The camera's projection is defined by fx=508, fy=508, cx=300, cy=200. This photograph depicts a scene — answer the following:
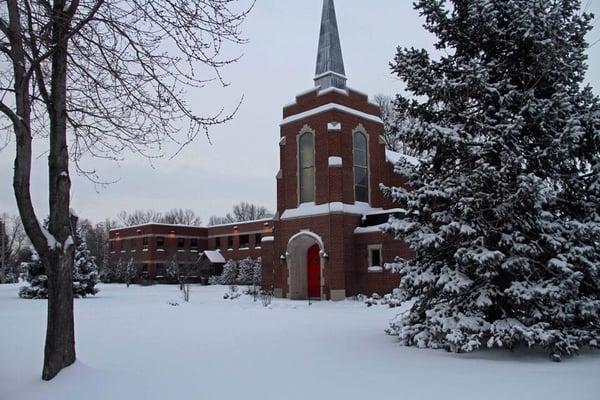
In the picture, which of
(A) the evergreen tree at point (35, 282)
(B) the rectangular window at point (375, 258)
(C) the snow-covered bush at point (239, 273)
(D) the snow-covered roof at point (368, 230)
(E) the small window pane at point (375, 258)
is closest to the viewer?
(D) the snow-covered roof at point (368, 230)

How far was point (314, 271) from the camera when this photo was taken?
2527 centimetres

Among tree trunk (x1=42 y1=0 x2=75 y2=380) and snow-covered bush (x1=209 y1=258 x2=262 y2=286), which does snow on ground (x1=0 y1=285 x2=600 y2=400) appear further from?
snow-covered bush (x1=209 y1=258 x2=262 y2=286)

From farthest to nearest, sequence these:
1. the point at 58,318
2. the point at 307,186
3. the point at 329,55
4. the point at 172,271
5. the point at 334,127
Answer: the point at 172,271 → the point at 329,55 → the point at 307,186 → the point at 334,127 → the point at 58,318

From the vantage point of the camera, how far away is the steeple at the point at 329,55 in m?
26.0

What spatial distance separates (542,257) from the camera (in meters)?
8.48

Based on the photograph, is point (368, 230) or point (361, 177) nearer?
point (368, 230)

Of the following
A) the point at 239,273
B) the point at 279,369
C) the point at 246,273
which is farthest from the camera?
the point at 239,273

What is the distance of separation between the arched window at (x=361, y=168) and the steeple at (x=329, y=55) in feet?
9.84

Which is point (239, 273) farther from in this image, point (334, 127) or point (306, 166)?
point (334, 127)

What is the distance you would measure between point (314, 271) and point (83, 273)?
1241 centimetres

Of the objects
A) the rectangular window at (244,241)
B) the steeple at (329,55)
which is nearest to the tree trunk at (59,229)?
the steeple at (329,55)

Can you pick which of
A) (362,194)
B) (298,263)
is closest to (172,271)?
(298,263)

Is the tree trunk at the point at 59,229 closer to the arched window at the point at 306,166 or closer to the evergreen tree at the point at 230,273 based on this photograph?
the arched window at the point at 306,166

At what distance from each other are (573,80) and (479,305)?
4405mm
